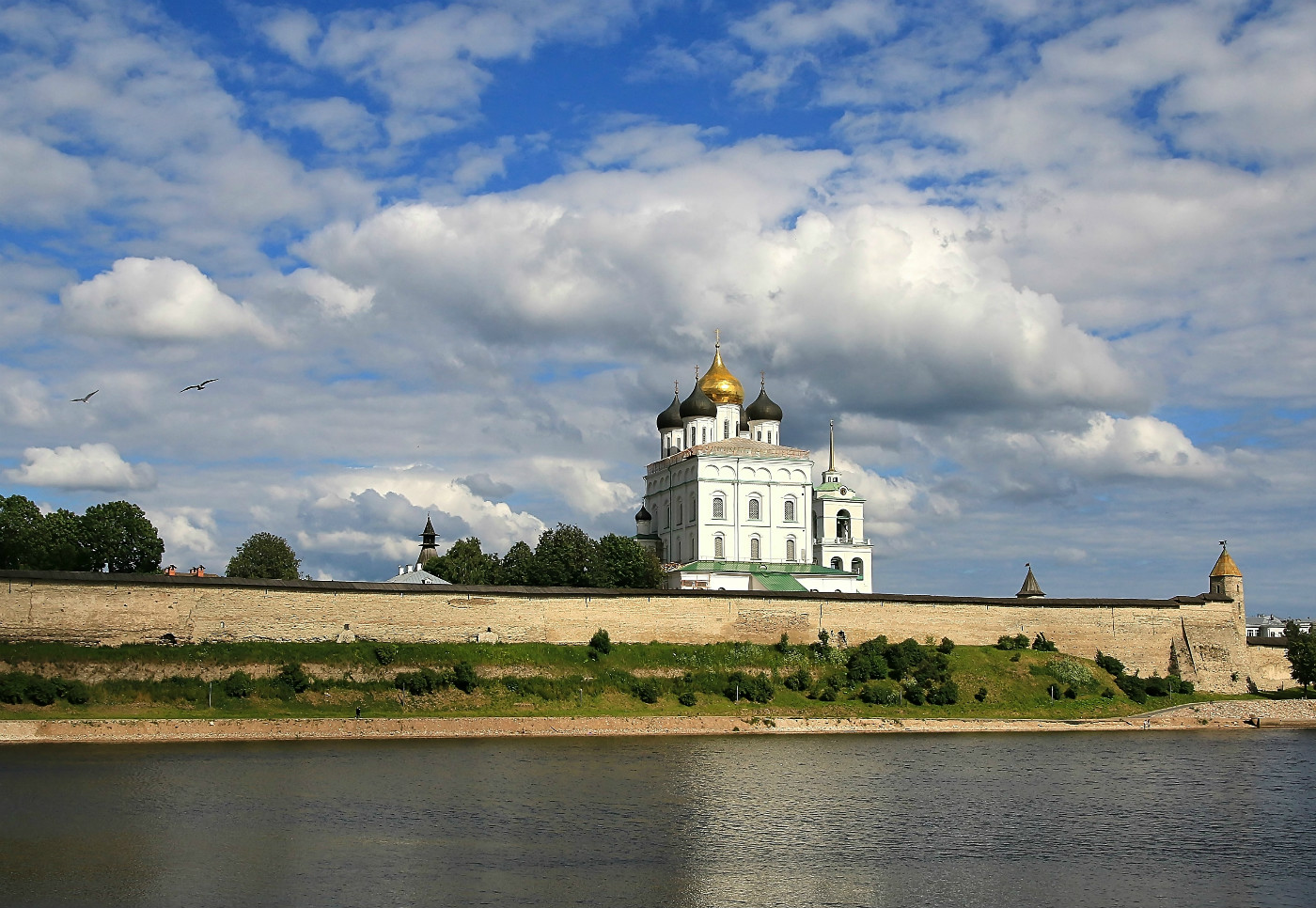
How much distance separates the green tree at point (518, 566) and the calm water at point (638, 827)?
20921mm

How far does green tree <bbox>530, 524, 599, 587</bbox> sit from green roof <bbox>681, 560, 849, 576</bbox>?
516cm

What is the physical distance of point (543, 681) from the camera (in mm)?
35312

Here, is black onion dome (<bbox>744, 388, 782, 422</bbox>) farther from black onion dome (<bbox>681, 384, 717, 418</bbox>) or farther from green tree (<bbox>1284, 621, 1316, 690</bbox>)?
green tree (<bbox>1284, 621, 1316, 690</bbox>)

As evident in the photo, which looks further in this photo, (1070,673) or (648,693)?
(1070,673)

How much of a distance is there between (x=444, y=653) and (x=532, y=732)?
13.8 feet

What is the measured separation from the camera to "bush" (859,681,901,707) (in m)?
37.3

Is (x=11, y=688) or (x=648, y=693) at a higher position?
(x=11, y=688)

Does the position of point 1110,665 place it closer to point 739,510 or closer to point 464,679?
point 739,510

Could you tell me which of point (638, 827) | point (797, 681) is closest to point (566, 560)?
point (797, 681)

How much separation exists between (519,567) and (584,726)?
19240 millimetres

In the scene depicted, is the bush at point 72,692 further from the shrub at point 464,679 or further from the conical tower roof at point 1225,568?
the conical tower roof at point 1225,568

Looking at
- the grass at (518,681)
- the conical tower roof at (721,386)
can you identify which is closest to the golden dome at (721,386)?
the conical tower roof at (721,386)

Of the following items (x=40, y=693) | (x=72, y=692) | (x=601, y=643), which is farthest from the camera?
(x=601, y=643)

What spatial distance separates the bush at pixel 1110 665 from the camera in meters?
42.3
